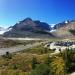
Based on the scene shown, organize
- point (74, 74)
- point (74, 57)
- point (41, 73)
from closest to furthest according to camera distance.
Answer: point (41, 73)
point (74, 74)
point (74, 57)

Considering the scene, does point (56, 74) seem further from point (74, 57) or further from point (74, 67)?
point (74, 57)

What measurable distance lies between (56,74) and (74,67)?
12.0 m

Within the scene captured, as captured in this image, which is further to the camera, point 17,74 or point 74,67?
point 74,67

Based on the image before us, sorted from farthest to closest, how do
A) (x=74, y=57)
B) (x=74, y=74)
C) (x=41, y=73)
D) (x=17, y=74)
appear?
1. (x=74, y=57)
2. (x=74, y=74)
3. (x=17, y=74)
4. (x=41, y=73)

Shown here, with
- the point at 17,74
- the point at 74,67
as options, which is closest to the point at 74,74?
the point at 74,67

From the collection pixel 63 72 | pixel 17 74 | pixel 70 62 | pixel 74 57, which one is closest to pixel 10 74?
pixel 17 74

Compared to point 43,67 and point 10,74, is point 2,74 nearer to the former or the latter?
point 10,74

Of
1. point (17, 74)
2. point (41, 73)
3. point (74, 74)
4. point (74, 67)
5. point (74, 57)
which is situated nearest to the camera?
point (41, 73)

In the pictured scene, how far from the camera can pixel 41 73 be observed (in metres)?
39.5

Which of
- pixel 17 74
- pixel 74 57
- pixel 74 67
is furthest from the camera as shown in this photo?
pixel 74 57

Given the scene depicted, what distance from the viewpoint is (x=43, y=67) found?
41688mm

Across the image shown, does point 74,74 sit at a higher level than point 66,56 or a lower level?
lower

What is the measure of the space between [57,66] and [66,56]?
10.6 meters

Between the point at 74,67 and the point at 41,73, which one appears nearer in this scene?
the point at 41,73
